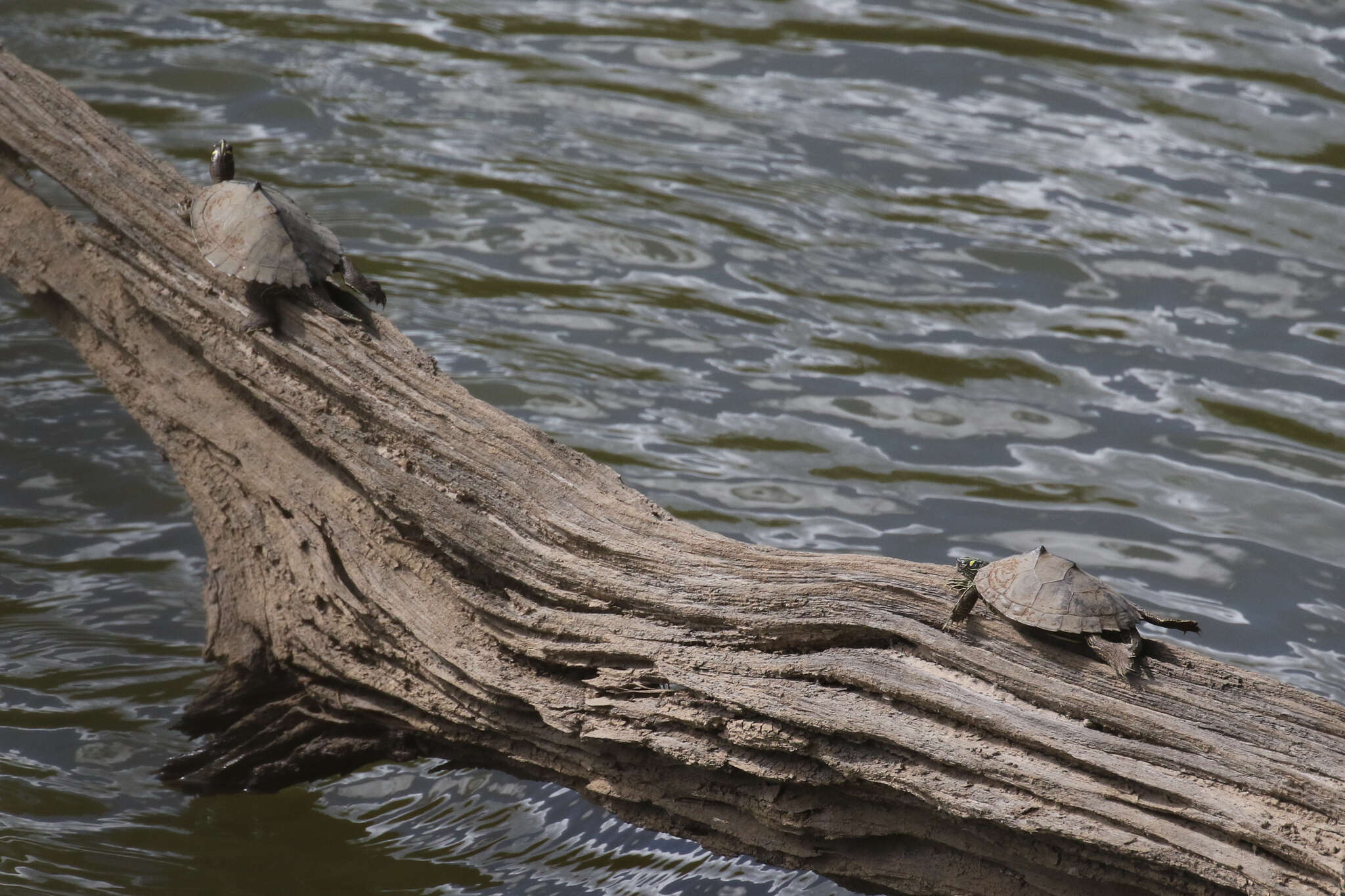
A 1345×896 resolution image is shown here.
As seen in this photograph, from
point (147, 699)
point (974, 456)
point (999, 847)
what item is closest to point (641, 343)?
point (974, 456)

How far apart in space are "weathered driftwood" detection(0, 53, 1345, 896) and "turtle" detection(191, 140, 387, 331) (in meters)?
0.09

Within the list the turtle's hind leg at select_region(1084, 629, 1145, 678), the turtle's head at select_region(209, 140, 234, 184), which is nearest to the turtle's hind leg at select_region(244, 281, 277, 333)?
the turtle's head at select_region(209, 140, 234, 184)

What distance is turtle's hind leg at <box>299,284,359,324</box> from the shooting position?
3.62 meters

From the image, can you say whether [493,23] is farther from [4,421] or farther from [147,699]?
[147,699]

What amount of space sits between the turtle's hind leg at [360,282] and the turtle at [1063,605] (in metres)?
2.10

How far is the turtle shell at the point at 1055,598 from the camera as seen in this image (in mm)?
2674

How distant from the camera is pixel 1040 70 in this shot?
9.16 meters

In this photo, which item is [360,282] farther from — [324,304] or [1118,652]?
[1118,652]

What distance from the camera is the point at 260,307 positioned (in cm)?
363

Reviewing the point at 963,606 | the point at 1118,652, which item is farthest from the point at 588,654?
the point at 1118,652

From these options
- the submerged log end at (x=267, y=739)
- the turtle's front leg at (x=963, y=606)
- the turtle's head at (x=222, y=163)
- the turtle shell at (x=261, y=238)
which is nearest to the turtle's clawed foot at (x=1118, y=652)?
the turtle's front leg at (x=963, y=606)

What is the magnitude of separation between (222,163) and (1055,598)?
3.25 meters

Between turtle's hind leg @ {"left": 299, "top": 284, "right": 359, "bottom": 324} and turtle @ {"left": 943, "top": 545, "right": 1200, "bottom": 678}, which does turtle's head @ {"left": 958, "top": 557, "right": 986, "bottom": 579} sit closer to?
turtle @ {"left": 943, "top": 545, "right": 1200, "bottom": 678}

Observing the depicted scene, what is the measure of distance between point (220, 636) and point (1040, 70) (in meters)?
7.63
